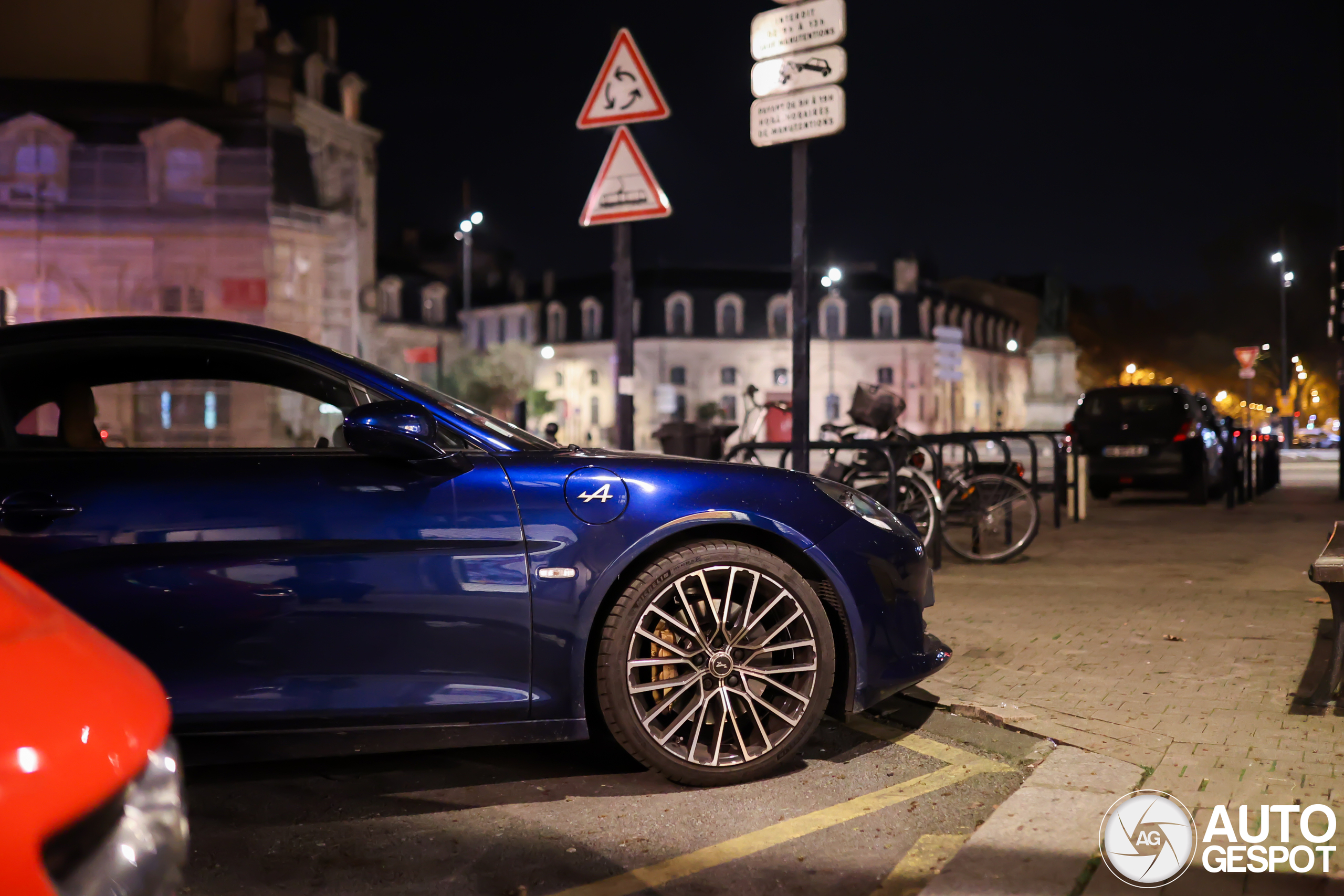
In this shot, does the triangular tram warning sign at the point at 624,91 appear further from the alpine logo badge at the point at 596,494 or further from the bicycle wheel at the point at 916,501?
the alpine logo badge at the point at 596,494

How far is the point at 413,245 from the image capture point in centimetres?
8394

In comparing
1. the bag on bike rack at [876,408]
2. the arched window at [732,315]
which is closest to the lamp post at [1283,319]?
the bag on bike rack at [876,408]

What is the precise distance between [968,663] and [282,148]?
3818 cm

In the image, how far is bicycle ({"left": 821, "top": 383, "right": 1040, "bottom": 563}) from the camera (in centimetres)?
959

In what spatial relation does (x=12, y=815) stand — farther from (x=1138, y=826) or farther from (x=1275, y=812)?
(x=1275, y=812)

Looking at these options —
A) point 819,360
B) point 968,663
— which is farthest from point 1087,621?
point 819,360

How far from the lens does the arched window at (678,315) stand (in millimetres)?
79500

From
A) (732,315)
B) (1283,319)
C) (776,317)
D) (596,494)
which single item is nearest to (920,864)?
(596,494)

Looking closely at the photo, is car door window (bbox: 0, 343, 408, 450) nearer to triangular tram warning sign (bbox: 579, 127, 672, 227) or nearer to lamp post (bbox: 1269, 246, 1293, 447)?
triangular tram warning sign (bbox: 579, 127, 672, 227)

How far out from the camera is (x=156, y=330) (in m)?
3.91

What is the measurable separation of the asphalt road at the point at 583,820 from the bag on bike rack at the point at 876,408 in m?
6.55

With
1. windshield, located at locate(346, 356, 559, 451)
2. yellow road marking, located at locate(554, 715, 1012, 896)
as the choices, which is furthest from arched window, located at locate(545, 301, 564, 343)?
windshield, located at locate(346, 356, 559, 451)

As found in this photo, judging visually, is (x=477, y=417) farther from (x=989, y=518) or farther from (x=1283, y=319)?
(x=1283, y=319)

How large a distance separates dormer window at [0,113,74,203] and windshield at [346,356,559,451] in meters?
37.9
